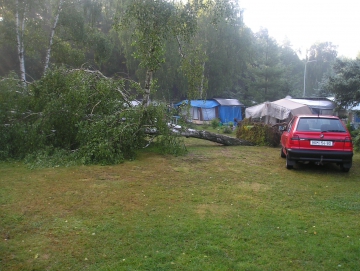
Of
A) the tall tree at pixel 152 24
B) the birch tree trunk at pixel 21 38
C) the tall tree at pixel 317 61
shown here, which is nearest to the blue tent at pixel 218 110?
the birch tree trunk at pixel 21 38

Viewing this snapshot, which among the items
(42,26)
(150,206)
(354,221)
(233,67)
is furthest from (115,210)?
(233,67)

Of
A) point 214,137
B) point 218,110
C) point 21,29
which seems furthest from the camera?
point 218,110

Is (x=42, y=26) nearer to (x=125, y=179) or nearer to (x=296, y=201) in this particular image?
(x=125, y=179)

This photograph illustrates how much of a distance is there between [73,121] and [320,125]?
676 centimetres

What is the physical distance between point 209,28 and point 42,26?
59.8ft

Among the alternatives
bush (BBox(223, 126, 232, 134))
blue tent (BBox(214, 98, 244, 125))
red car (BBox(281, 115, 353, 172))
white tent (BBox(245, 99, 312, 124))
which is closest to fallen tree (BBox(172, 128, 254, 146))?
red car (BBox(281, 115, 353, 172))

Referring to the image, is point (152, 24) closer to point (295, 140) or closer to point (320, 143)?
point (295, 140)

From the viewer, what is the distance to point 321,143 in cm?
783

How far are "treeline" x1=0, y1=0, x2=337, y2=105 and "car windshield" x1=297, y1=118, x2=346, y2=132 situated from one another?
4.52 meters

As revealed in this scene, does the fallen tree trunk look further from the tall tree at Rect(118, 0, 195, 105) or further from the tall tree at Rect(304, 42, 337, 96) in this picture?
the tall tree at Rect(304, 42, 337, 96)

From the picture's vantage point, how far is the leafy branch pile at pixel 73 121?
927 centimetres

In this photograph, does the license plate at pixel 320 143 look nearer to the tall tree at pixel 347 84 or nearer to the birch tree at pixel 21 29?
the tall tree at pixel 347 84

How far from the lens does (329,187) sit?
687cm

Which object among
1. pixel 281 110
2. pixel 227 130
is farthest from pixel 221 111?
pixel 281 110
